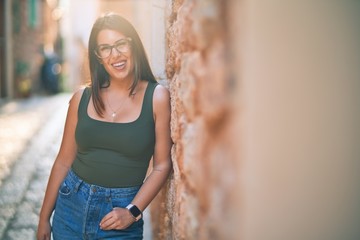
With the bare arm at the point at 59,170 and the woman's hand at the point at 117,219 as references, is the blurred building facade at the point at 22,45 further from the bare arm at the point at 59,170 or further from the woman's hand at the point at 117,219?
the woman's hand at the point at 117,219

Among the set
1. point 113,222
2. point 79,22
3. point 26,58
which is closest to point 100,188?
point 113,222

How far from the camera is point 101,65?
2148mm

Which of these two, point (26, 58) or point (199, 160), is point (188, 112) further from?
point (26, 58)

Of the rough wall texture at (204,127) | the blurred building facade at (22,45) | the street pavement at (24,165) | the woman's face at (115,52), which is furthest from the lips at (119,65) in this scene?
the blurred building facade at (22,45)

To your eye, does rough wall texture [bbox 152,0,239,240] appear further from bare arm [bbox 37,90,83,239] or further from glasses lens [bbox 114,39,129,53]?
bare arm [bbox 37,90,83,239]

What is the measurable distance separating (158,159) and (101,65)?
57 centimetres

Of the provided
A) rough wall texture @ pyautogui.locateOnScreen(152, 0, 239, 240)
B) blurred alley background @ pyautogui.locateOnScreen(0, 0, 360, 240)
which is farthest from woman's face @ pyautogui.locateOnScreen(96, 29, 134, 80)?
blurred alley background @ pyautogui.locateOnScreen(0, 0, 360, 240)

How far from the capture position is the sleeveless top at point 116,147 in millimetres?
1901

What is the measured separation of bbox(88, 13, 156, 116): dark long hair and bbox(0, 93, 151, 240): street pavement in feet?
4.50

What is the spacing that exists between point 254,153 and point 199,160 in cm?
40

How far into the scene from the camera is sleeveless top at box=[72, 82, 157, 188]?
190cm

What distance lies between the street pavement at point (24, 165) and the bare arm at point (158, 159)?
123cm

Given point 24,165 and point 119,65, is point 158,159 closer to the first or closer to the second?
point 119,65

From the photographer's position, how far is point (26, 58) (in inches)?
557
